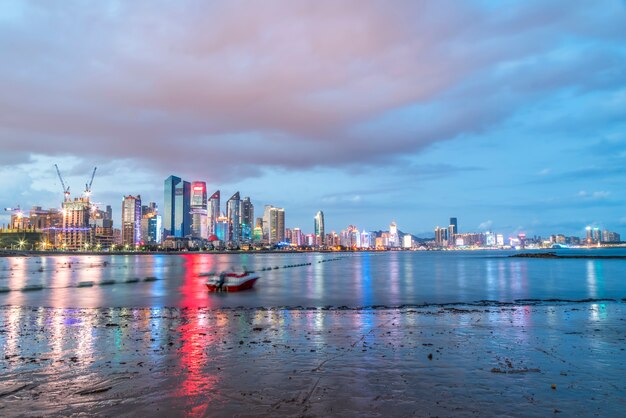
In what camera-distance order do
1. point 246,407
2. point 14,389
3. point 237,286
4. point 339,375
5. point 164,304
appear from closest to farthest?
point 246,407
point 14,389
point 339,375
point 164,304
point 237,286

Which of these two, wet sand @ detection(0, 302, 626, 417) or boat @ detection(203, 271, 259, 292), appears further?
boat @ detection(203, 271, 259, 292)

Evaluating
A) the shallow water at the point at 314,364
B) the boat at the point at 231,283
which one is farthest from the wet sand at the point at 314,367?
the boat at the point at 231,283

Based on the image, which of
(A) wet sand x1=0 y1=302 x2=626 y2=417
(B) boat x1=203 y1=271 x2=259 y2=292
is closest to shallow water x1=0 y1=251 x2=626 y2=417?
(A) wet sand x1=0 y1=302 x2=626 y2=417

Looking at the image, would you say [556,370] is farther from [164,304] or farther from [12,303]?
[12,303]

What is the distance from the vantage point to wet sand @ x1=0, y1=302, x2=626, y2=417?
476 inches

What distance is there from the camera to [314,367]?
52.2 ft

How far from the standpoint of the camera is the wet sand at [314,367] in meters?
12.1

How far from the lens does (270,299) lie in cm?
4338

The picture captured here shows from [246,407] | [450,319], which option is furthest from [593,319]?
[246,407]

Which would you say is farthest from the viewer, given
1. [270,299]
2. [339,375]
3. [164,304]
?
[270,299]

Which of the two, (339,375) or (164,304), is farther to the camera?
(164,304)

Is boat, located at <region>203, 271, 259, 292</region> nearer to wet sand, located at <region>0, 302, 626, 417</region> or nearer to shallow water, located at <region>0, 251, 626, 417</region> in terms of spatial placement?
shallow water, located at <region>0, 251, 626, 417</region>

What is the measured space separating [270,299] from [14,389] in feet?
100

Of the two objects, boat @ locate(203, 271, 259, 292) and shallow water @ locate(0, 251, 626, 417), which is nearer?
shallow water @ locate(0, 251, 626, 417)
